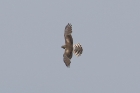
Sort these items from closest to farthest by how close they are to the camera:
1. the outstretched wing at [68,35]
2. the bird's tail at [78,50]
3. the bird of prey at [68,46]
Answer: the bird's tail at [78,50]
the bird of prey at [68,46]
the outstretched wing at [68,35]

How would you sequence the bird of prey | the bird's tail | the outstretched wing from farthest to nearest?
1. the outstretched wing
2. the bird of prey
3. the bird's tail

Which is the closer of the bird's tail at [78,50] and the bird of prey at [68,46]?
the bird's tail at [78,50]

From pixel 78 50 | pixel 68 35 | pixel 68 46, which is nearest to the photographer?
pixel 78 50

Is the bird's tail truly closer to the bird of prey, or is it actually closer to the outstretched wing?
the bird of prey

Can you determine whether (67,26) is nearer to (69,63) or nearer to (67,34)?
(67,34)

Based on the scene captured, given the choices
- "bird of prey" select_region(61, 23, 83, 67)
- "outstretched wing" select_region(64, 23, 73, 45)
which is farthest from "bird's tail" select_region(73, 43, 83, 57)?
"outstretched wing" select_region(64, 23, 73, 45)

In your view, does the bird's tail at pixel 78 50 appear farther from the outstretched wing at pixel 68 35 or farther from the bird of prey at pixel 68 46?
the outstretched wing at pixel 68 35

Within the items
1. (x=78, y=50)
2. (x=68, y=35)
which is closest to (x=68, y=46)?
(x=68, y=35)

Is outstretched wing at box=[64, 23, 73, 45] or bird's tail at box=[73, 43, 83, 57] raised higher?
outstretched wing at box=[64, 23, 73, 45]

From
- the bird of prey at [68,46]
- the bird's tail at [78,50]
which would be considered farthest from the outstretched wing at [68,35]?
the bird's tail at [78,50]

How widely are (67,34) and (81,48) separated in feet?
11.8

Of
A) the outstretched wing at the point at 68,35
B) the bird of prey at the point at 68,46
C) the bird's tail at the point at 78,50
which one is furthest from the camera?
the outstretched wing at the point at 68,35

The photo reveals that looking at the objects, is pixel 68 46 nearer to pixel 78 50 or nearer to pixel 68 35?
pixel 68 35

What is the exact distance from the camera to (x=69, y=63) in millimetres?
69500
